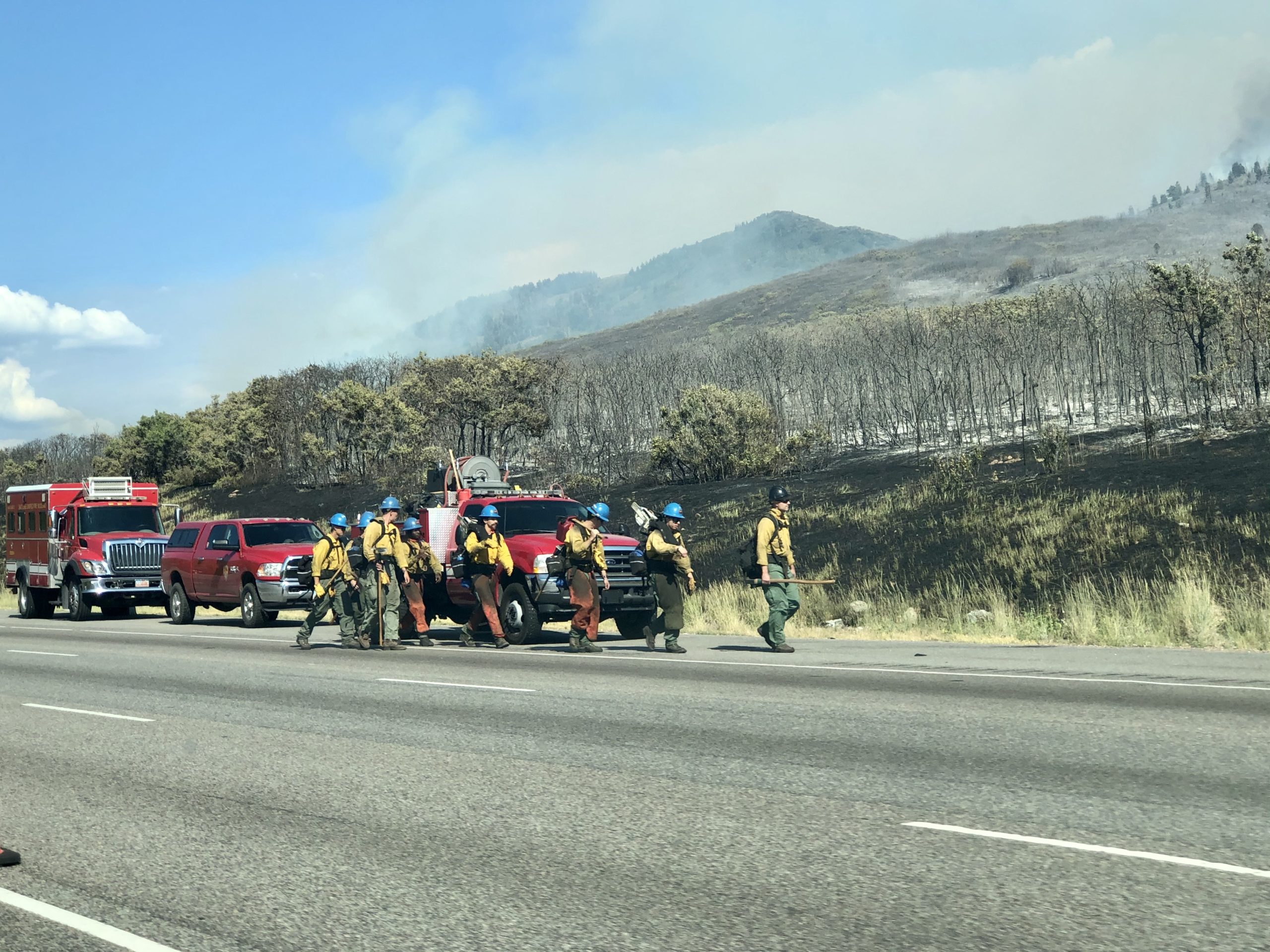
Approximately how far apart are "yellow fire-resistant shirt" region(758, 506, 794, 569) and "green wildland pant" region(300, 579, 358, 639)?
269 inches

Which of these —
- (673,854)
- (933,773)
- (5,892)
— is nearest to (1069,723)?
(933,773)

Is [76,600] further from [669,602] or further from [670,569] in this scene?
[670,569]

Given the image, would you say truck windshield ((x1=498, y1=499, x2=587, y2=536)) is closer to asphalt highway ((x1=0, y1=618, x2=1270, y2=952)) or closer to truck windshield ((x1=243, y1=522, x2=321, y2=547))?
asphalt highway ((x1=0, y1=618, x2=1270, y2=952))

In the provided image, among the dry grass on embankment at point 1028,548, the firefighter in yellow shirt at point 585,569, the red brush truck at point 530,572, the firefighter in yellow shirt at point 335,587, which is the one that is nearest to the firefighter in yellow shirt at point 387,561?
the firefighter in yellow shirt at point 335,587

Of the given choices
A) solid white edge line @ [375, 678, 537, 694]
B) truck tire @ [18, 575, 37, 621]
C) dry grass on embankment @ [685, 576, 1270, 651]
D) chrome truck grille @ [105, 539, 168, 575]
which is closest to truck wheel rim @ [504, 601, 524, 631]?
dry grass on embankment @ [685, 576, 1270, 651]

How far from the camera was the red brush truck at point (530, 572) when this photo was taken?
18453mm

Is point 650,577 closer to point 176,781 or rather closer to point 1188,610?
point 1188,610

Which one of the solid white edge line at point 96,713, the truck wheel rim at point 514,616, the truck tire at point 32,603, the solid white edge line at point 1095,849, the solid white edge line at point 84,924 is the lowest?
the solid white edge line at point 1095,849

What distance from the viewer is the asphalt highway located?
5.18m

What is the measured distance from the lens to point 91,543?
29000mm

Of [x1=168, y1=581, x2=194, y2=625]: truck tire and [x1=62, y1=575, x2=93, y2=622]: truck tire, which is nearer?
[x1=168, y1=581, x2=194, y2=625]: truck tire

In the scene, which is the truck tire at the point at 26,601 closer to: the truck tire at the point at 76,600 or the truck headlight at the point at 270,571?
the truck tire at the point at 76,600

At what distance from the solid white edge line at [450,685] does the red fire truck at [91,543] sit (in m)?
17.0

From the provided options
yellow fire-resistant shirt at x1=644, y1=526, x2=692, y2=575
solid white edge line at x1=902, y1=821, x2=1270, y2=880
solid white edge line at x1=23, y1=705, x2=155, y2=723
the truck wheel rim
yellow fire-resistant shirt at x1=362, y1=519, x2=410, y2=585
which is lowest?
solid white edge line at x1=902, y1=821, x2=1270, y2=880
